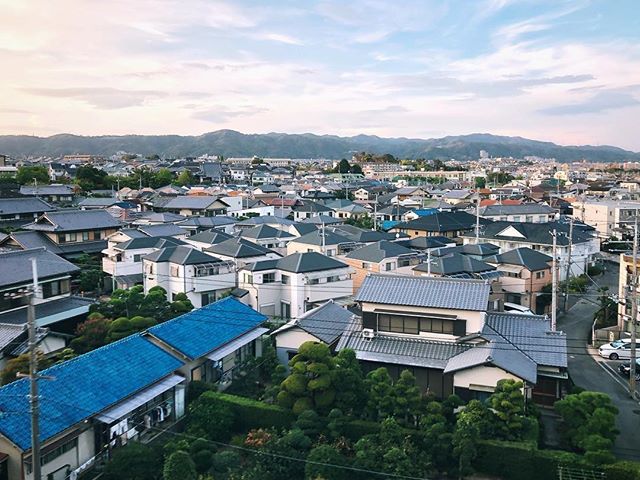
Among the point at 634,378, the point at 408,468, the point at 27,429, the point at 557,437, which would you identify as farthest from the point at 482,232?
the point at 27,429

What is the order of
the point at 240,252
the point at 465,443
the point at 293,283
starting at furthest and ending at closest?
the point at 240,252 → the point at 293,283 → the point at 465,443

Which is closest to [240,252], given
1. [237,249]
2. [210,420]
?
[237,249]

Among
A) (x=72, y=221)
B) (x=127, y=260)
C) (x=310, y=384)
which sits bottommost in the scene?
(x=310, y=384)

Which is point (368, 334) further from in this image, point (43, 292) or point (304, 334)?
point (43, 292)

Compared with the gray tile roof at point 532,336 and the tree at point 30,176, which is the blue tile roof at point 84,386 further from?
the tree at point 30,176

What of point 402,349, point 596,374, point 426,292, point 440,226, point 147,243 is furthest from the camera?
point 440,226

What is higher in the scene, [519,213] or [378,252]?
[519,213]

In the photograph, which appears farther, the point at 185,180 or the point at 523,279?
the point at 185,180

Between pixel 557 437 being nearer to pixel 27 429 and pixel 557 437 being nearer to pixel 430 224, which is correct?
pixel 27 429
